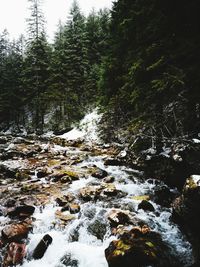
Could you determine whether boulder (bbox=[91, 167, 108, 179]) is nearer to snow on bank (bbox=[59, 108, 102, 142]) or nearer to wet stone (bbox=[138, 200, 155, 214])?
wet stone (bbox=[138, 200, 155, 214])

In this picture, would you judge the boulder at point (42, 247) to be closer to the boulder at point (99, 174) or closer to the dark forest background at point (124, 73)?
the dark forest background at point (124, 73)

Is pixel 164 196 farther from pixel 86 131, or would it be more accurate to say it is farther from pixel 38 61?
pixel 38 61

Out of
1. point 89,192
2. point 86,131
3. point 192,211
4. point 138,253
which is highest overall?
point 192,211

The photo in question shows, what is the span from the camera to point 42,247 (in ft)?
20.7

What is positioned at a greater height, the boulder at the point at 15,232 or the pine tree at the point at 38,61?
the pine tree at the point at 38,61

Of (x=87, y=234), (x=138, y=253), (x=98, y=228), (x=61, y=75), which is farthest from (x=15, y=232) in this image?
(x=61, y=75)

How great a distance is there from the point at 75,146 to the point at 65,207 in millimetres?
12722

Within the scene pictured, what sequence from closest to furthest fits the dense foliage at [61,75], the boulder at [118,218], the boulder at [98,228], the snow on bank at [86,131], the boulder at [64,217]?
the boulder at [98,228], the boulder at [118,218], the boulder at [64,217], the snow on bank at [86,131], the dense foliage at [61,75]

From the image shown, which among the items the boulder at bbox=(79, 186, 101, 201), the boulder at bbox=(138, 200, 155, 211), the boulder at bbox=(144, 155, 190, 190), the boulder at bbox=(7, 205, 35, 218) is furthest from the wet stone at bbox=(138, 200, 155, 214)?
the boulder at bbox=(7, 205, 35, 218)

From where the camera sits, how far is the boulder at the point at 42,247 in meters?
6.16

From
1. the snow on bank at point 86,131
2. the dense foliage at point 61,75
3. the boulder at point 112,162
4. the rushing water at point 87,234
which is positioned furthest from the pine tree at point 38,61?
the rushing water at point 87,234

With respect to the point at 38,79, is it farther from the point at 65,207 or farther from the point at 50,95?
the point at 65,207

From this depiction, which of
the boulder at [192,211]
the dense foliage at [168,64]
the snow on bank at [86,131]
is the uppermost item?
the dense foliage at [168,64]

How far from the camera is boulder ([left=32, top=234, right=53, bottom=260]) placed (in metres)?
6.16
